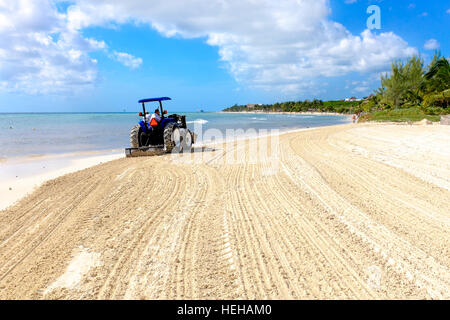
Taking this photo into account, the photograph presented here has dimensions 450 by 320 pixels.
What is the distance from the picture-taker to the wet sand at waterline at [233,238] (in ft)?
7.98

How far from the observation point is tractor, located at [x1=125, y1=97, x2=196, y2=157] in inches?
390

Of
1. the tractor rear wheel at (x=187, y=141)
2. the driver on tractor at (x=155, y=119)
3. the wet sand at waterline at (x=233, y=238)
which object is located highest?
the driver on tractor at (x=155, y=119)

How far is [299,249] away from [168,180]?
3.86 m

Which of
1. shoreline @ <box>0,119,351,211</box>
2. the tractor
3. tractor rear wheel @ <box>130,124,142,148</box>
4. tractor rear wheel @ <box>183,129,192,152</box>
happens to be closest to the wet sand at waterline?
shoreline @ <box>0,119,351,211</box>

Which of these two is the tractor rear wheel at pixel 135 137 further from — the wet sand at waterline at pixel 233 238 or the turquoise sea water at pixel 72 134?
the wet sand at waterline at pixel 233 238

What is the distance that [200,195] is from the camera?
5.07 metres

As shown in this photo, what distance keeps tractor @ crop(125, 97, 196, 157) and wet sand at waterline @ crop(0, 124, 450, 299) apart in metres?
3.67

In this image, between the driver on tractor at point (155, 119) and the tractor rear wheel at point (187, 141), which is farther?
the tractor rear wheel at point (187, 141)

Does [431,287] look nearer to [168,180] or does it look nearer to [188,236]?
[188,236]

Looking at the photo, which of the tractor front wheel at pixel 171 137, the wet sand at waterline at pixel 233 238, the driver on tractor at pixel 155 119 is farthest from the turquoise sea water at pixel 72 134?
the wet sand at waterline at pixel 233 238

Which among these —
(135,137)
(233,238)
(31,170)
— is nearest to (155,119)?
(135,137)

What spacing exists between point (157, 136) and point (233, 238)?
8.00 meters

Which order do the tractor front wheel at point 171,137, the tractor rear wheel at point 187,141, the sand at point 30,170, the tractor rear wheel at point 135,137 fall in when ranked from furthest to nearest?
the tractor rear wheel at point 187,141 < the tractor rear wheel at point 135,137 < the tractor front wheel at point 171,137 < the sand at point 30,170

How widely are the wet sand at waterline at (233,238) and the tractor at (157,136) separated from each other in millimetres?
3675
